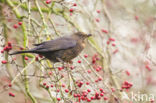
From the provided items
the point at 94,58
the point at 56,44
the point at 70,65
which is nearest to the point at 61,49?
the point at 56,44

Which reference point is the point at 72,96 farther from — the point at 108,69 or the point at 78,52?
the point at 108,69

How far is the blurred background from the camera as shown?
10.9ft

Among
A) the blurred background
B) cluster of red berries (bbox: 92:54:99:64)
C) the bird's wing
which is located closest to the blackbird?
the bird's wing

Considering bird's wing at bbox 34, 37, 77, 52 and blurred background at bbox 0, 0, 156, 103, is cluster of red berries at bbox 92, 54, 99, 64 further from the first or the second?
bird's wing at bbox 34, 37, 77, 52

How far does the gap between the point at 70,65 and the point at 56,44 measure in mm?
446

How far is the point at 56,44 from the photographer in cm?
393

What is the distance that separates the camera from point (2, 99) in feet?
16.6

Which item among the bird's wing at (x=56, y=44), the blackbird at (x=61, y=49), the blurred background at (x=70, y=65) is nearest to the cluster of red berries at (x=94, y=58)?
the blurred background at (x=70, y=65)

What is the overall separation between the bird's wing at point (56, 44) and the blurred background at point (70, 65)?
0.30 ft

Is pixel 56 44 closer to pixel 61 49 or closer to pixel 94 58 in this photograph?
pixel 61 49

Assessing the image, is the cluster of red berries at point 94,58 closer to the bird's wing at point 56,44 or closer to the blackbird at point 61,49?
the blackbird at point 61,49

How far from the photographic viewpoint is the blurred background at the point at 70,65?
332cm

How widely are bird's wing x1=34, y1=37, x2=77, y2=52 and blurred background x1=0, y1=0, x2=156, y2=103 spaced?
0.30 feet

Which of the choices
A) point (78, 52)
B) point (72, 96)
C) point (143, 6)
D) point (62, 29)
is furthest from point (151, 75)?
point (72, 96)
